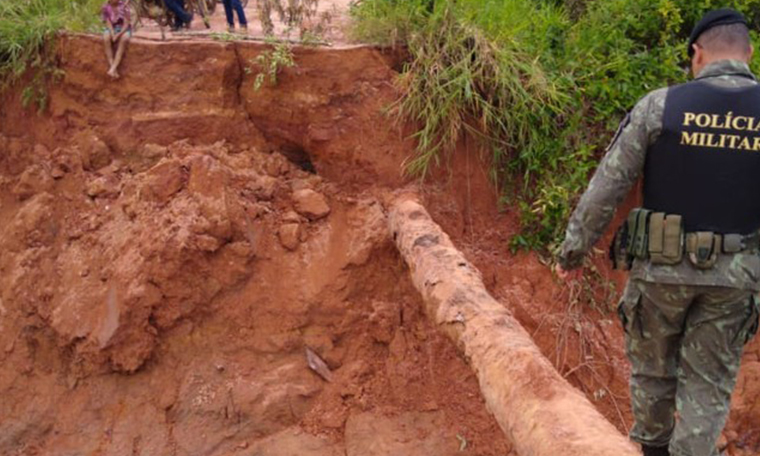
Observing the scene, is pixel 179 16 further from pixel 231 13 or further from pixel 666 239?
pixel 666 239

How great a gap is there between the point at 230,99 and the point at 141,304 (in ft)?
4.42

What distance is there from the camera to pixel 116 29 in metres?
4.74

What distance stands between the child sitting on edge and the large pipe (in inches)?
77.9

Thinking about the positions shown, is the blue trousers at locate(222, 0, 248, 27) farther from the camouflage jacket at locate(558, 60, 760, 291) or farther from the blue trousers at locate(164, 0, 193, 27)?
the camouflage jacket at locate(558, 60, 760, 291)

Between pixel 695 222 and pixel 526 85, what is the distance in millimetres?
1802

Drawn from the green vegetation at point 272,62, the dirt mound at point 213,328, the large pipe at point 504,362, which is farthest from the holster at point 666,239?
the green vegetation at point 272,62

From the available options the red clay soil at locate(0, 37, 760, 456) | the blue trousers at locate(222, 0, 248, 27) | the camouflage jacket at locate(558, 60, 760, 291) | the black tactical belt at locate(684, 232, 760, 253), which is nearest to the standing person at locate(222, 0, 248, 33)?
the blue trousers at locate(222, 0, 248, 27)

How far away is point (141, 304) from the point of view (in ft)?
14.1

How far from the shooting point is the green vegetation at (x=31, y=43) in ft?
15.4

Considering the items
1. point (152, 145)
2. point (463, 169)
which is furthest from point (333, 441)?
point (152, 145)

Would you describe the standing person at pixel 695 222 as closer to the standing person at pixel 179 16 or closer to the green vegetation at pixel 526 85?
the green vegetation at pixel 526 85

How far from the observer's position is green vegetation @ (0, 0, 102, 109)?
4695 mm

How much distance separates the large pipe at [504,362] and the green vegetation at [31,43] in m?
2.36

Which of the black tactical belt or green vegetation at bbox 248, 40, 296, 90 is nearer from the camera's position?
the black tactical belt
